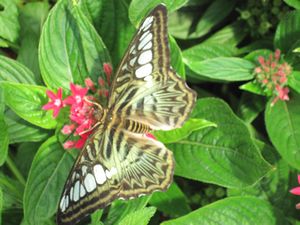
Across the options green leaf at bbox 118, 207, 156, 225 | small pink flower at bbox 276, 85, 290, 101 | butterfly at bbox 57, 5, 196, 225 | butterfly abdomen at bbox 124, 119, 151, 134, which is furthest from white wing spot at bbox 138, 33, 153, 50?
small pink flower at bbox 276, 85, 290, 101

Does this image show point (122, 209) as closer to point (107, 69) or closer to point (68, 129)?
point (68, 129)

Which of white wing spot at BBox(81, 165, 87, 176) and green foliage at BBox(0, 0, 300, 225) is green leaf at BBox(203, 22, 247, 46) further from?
white wing spot at BBox(81, 165, 87, 176)

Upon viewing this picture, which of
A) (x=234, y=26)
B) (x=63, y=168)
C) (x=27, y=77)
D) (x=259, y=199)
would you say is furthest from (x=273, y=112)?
(x=27, y=77)

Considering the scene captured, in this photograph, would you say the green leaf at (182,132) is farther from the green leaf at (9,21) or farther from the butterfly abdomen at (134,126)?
the green leaf at (9,21)

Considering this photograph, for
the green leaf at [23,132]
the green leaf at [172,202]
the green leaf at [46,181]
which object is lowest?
the green leaf at [172,202]

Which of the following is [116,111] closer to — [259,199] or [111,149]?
[111,149]

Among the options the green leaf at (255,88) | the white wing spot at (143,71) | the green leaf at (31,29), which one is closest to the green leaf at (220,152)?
the green leaf at (255,88)
